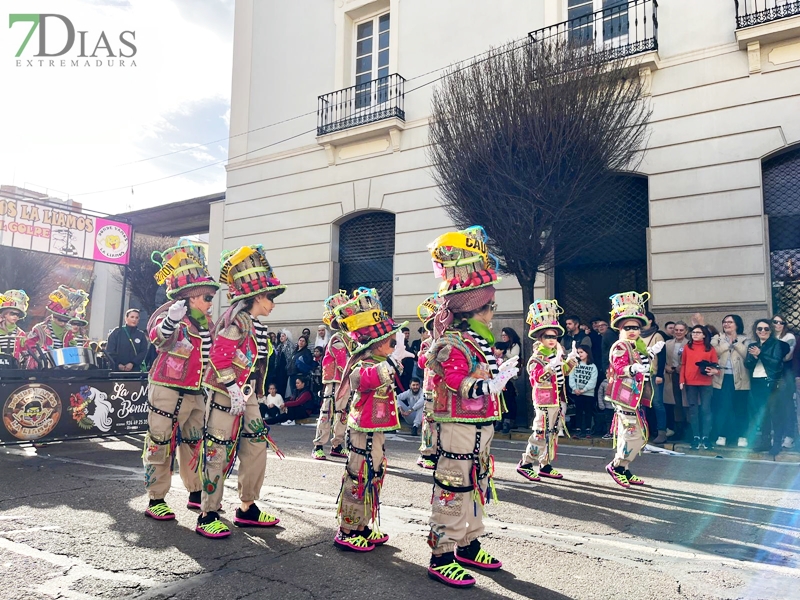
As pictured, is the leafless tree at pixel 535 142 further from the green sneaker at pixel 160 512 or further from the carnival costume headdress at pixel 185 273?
the green sneaker at pixel 160 512

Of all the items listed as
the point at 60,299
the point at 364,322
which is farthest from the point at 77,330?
the point at 364,322

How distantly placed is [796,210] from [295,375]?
10823 millimetres

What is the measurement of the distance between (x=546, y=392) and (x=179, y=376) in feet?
13.8

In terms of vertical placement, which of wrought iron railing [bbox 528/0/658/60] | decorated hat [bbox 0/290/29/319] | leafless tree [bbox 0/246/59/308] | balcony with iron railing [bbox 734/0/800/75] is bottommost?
decorated hat [bbox 0/290/29/319]

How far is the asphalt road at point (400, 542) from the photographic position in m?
3.66

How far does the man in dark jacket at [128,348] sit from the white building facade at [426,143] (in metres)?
7.03

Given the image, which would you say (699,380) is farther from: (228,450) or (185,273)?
(185,273)

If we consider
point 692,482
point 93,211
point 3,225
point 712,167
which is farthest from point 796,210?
point 3,225

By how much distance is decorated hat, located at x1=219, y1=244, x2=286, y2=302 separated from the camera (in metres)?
5.01

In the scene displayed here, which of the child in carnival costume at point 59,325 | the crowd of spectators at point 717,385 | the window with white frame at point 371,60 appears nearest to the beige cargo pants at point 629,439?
the crowd of spectators at point 717,385

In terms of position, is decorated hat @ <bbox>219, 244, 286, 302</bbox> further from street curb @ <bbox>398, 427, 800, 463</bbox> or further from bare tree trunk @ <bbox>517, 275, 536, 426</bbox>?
bare tree trunk @ <bbox>517, 275, 536, 426</bbox>

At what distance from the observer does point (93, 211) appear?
16625 mm

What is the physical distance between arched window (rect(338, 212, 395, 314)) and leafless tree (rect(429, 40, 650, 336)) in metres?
5.14

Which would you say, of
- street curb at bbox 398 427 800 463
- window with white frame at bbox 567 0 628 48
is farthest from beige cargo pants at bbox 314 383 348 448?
window with white frame at bbox 567 0 628 48
